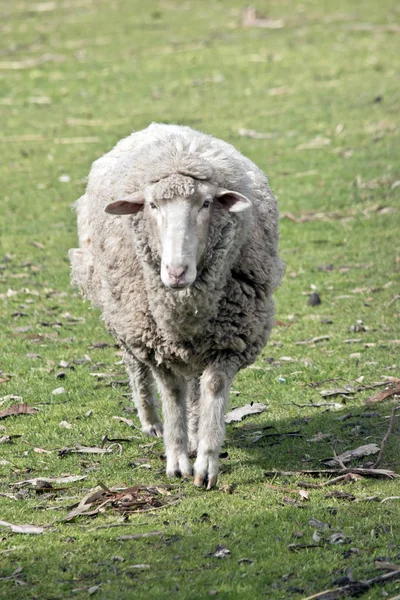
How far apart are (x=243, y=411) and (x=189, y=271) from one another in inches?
90.6

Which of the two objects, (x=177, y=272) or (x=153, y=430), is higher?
(x=177, y=272)

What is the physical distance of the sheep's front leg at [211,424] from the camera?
6238mm

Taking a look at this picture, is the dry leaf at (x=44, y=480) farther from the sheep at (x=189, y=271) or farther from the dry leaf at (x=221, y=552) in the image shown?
the dry leaf at (x=221, y=552)

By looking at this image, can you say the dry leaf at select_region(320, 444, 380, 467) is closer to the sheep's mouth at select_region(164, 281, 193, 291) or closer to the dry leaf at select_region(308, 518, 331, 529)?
the dry leaf at select_region(308, 518, 331, 529)

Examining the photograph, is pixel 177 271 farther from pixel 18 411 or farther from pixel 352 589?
pixel 18 411

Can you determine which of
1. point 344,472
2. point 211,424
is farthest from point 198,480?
point 344,472

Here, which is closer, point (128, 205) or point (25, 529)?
point (25, 529)

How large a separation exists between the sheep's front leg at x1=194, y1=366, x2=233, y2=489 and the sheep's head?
79cm

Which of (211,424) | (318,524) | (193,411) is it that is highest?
(211,424)

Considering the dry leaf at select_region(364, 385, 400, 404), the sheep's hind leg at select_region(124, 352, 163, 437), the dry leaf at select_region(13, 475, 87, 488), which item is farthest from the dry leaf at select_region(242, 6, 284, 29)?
the dry leaf at select_region(13, 475, 87, 488)

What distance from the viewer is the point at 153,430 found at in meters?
7.51

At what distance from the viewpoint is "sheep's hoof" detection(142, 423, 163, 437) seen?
7.47 m

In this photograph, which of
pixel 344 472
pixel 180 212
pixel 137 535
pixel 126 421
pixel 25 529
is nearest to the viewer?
pixel 137 535

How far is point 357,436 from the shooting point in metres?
7.14
